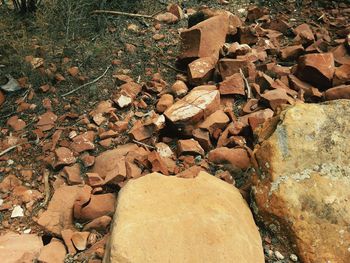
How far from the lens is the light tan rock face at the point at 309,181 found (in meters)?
2.11

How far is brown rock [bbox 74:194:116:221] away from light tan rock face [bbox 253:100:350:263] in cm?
83

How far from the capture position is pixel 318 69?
3168 millimetres

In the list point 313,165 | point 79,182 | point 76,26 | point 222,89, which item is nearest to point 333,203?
point 313,165

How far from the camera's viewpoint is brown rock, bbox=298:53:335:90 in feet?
10.4

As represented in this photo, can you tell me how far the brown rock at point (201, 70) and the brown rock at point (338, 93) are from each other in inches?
34.4

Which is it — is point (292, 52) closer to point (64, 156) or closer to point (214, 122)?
point (214, 122)

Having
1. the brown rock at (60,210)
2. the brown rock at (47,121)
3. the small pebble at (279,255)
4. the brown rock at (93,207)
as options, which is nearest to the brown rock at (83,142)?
the brown rock at (47,121)

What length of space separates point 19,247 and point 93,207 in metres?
0.44

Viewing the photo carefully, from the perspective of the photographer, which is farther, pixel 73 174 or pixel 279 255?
pixel 73 174

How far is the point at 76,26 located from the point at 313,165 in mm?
2614

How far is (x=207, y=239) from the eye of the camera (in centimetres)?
201

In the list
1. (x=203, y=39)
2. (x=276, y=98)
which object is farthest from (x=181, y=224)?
(x=203, y=39)

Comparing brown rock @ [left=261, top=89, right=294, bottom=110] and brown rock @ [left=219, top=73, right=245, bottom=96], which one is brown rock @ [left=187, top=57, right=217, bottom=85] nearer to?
brown rock @ [left=219, top=73, right=245, bottom=96]

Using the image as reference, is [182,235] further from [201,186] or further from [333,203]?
[333,203]
